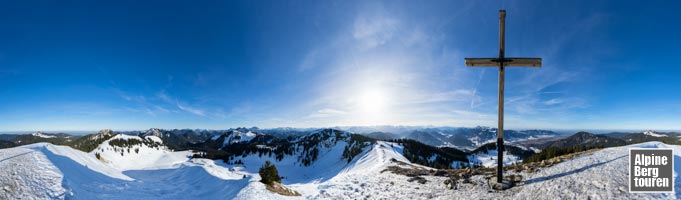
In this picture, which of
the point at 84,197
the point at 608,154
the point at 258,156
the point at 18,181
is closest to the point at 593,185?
the point at 608,154

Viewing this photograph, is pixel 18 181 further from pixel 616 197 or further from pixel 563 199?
pixel 616 197

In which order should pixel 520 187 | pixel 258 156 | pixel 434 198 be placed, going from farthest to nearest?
1. pixel 258 156
2. pixel 434 198
3. pixel 520 187

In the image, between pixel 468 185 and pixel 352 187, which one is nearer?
pixel 468 185

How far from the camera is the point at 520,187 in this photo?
45.2 feet

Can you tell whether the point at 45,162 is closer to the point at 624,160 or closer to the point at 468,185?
the point at 468,185

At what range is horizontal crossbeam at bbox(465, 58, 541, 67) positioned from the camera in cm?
1356

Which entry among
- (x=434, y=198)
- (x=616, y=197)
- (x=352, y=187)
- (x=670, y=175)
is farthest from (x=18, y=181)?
(x=670, y=175)

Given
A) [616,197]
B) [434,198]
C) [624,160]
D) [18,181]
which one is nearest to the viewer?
[616,197]

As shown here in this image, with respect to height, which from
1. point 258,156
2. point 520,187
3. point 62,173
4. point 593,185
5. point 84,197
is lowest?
point 258,156

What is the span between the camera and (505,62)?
45.5 ft

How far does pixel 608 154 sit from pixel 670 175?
4.16m

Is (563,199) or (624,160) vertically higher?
(624,160)

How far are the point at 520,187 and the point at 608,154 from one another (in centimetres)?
570

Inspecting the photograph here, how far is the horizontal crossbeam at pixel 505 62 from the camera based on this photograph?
1356 centimetres
